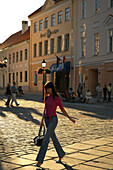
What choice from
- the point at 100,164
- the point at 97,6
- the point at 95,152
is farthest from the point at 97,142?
the point at 97,6

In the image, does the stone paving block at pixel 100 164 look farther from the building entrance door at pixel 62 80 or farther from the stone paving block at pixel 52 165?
the building entrance door at pixel 62 80

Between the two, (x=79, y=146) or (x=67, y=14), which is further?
(x=67, y=14)

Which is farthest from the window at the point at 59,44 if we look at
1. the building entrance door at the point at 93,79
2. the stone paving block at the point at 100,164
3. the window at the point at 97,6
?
the stone paving block at the point at 100,164

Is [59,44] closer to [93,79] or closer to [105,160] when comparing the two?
[93,79]

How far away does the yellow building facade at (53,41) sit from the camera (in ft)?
120

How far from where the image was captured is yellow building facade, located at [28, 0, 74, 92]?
120 ft

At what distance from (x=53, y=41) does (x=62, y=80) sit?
5.89 m

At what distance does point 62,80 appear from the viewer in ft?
124

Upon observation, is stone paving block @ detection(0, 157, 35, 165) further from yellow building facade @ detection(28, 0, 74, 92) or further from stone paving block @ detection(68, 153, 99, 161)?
yellow building facade @ detection(28, 0, 74, 92)

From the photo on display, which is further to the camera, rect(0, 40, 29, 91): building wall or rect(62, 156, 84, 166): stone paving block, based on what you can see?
rect(0, 40, 29, 91): building wall

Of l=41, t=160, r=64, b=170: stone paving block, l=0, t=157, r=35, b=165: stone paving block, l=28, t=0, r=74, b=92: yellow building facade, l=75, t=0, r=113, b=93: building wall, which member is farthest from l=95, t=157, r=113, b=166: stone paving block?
l=28, t=0, r=74, b=92: yellow building facade

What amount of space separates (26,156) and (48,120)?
1.12 meters

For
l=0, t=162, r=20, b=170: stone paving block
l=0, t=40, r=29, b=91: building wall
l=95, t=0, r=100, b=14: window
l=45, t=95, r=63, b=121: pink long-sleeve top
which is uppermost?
l=95, t=0, r=100, b=14: window

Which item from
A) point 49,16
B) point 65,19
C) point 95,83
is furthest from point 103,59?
point 49,16
